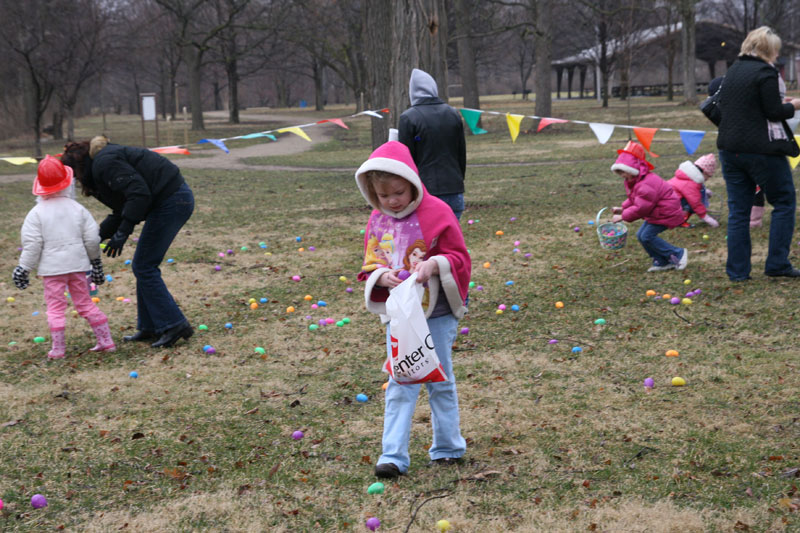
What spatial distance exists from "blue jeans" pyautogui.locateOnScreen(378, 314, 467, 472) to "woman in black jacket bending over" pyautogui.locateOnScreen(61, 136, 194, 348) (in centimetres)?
294

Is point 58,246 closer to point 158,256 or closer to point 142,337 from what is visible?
point 158,256

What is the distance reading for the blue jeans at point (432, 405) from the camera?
3.77m

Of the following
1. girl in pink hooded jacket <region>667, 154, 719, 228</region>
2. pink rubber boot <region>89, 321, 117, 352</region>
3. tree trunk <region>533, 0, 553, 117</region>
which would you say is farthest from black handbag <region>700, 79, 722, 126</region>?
tree trunk <region>533, 0, 553, 117</region>

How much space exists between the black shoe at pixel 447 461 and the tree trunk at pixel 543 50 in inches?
976

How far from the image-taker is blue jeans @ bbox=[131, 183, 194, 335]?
6074mm

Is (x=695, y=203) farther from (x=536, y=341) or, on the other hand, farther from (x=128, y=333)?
(x=128, y=333)

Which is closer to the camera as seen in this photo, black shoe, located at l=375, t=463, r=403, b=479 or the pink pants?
black shoe, located at l=375, t=463, r=403, b=479

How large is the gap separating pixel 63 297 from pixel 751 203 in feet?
19.2

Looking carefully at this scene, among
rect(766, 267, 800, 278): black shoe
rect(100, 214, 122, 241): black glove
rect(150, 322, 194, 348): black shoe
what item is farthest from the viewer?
rect(766, 267, 800, 278): black shoe

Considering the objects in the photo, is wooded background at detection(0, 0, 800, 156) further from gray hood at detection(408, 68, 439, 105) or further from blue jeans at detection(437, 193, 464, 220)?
blue jeans at detection(437, 193, 464, 220)

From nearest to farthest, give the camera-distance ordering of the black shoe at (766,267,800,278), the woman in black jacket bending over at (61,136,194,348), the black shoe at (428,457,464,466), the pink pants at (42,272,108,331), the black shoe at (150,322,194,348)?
1. the black shoe at (428,457,464,466)
2. the woman in black jacket bending over at (61,136,194,348)
3. the pink pants at (42,272,108,331)
4. the black shoe at (150,322,194,348)
5. the black shoe at (766,267,800,278)

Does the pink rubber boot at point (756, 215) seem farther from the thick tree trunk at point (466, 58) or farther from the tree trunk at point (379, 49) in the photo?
the thick tree trunk at point (466, 58)

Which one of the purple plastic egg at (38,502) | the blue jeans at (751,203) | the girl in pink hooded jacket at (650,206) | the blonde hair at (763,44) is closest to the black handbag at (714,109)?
the blue jeans at (751,203)

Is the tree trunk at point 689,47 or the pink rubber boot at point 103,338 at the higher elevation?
the tree trunk at point 689,47
